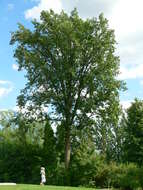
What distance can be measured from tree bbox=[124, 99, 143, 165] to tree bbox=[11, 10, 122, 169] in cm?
1218

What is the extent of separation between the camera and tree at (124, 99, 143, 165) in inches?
2029

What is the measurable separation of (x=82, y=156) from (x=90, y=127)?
3746 millimetres

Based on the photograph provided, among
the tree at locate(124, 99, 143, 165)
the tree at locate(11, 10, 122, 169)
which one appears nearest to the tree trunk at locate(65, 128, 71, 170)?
the tree at locate(11, 10, 122, 169)

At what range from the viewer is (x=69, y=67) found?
1638 inches

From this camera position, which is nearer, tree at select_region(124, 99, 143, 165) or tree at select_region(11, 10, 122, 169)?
tree at select_region(11, 10, 122, 169)

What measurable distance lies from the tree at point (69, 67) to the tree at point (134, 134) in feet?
40.0

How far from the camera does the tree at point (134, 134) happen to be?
51531 mm

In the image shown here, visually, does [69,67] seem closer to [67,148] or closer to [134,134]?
[67,148]

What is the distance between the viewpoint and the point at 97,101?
4166cm

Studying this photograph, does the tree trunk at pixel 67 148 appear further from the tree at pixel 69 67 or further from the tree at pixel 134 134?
the tree at pixel 134 134

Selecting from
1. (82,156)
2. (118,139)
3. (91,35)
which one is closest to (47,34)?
(91,35)

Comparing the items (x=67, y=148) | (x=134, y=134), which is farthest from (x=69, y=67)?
(x=134, y=134)

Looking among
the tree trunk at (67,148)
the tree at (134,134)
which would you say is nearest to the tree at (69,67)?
the tree trunk at (67,148)

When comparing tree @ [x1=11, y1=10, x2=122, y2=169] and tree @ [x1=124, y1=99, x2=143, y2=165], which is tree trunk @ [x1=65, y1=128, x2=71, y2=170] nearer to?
tree @ [x1=11, y1=10, x2=122, y2=169]
